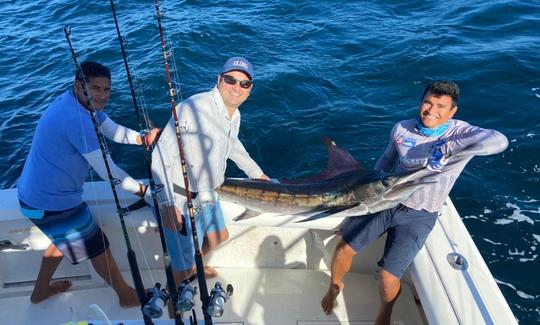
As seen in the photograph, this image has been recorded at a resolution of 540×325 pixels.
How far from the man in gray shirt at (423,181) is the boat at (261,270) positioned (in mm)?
146

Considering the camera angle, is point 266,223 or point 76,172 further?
point 266,223

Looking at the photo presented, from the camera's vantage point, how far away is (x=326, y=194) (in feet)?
9.73

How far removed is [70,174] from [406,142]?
221cm

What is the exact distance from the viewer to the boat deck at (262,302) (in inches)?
118

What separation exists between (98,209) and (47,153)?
2.08 feet

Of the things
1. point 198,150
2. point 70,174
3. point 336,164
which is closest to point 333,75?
point 336,164

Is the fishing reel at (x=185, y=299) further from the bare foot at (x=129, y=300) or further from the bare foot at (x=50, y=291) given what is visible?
the bare foot at (x=50, y=291)

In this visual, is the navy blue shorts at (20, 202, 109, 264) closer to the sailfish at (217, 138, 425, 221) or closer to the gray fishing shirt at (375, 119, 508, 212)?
the sailfish at (217, 138, 425, 221)

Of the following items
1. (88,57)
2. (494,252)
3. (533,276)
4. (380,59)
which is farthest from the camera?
(88,57)

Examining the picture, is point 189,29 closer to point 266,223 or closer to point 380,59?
point 380,59

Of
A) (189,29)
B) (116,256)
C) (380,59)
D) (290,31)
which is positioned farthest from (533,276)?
(189,29)

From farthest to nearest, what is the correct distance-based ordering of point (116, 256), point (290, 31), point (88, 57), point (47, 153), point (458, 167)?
1. point (290, 31)
2. point (88, 57)
3. point (116, 256)
4. point (458, 167)
5. point (47, 153)

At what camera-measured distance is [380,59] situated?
725 centimetres

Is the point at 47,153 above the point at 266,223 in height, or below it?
above
